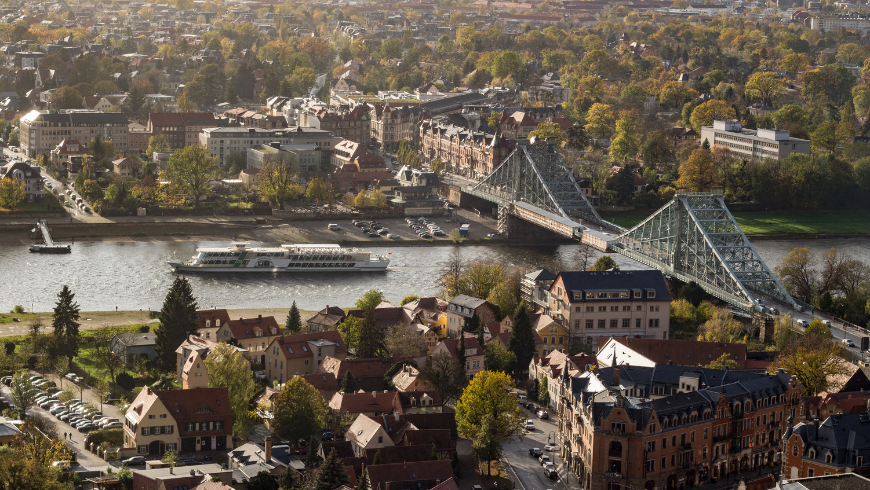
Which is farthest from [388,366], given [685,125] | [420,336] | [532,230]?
[685,125]

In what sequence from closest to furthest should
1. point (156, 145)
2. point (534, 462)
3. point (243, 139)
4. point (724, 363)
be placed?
1. point (534, 462)
2. point (724, 363)
3. point (156, 145)
4. point (243, 139)

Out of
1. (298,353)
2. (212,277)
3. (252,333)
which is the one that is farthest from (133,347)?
(212,277)

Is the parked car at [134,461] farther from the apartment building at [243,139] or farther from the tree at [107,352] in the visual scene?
the apartment building at [243,139]

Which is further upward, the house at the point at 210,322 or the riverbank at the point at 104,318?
the house at the point at 210,322

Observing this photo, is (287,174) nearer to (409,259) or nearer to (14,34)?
(409,259)

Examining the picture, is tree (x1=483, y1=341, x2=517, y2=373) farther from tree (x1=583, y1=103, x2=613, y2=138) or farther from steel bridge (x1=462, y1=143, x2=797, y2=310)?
tree (x1=583, y1=103, x2=613, y2=138)

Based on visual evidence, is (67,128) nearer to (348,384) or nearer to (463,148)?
(463,148)

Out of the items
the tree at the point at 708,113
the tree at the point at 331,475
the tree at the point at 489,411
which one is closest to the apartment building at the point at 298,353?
the tree at the point at 489,411
